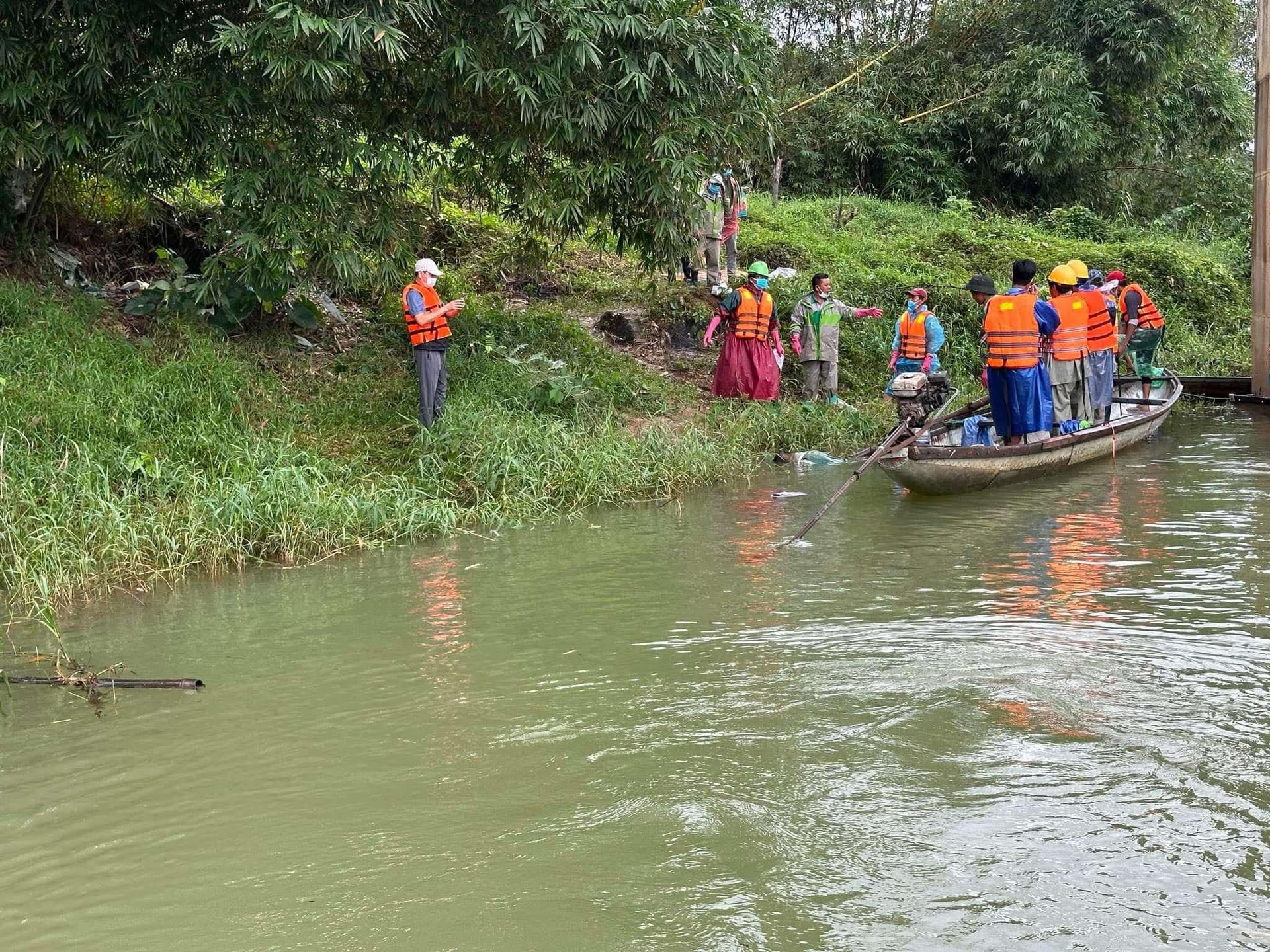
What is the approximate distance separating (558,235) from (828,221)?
10.1 meters

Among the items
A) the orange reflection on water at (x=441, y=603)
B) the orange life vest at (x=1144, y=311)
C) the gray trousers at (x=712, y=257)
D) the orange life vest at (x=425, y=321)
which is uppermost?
the gray trousers at (x=712, y=257)

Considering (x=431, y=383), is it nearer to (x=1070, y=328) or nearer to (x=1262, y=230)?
(x=1070, y=328)

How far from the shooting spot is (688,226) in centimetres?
1213

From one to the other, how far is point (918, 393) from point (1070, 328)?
59.3 inches

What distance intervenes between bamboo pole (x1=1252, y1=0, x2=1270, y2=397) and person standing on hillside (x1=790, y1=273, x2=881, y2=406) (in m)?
5.92

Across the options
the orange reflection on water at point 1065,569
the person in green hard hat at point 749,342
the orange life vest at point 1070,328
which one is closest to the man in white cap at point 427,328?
the person in green hard hat at point 749,342

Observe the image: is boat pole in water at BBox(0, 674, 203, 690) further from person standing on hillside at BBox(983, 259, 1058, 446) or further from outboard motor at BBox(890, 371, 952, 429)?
person standing on hillside at BBox(983, 259, 1058, 446)

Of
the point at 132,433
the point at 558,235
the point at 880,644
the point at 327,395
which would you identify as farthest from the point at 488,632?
the point at 558,235

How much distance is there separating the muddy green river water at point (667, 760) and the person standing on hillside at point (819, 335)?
→ 6147 mm

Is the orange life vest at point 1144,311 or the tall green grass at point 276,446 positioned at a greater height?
the orange life vest at point 1144,311

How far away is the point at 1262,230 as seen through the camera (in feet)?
54.5

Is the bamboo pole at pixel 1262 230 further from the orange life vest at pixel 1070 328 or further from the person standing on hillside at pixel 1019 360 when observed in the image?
the person standing on hillside at pixel 1019 360

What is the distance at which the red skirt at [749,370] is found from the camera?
14234mm

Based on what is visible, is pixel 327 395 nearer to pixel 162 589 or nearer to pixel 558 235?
pixel 558 235
